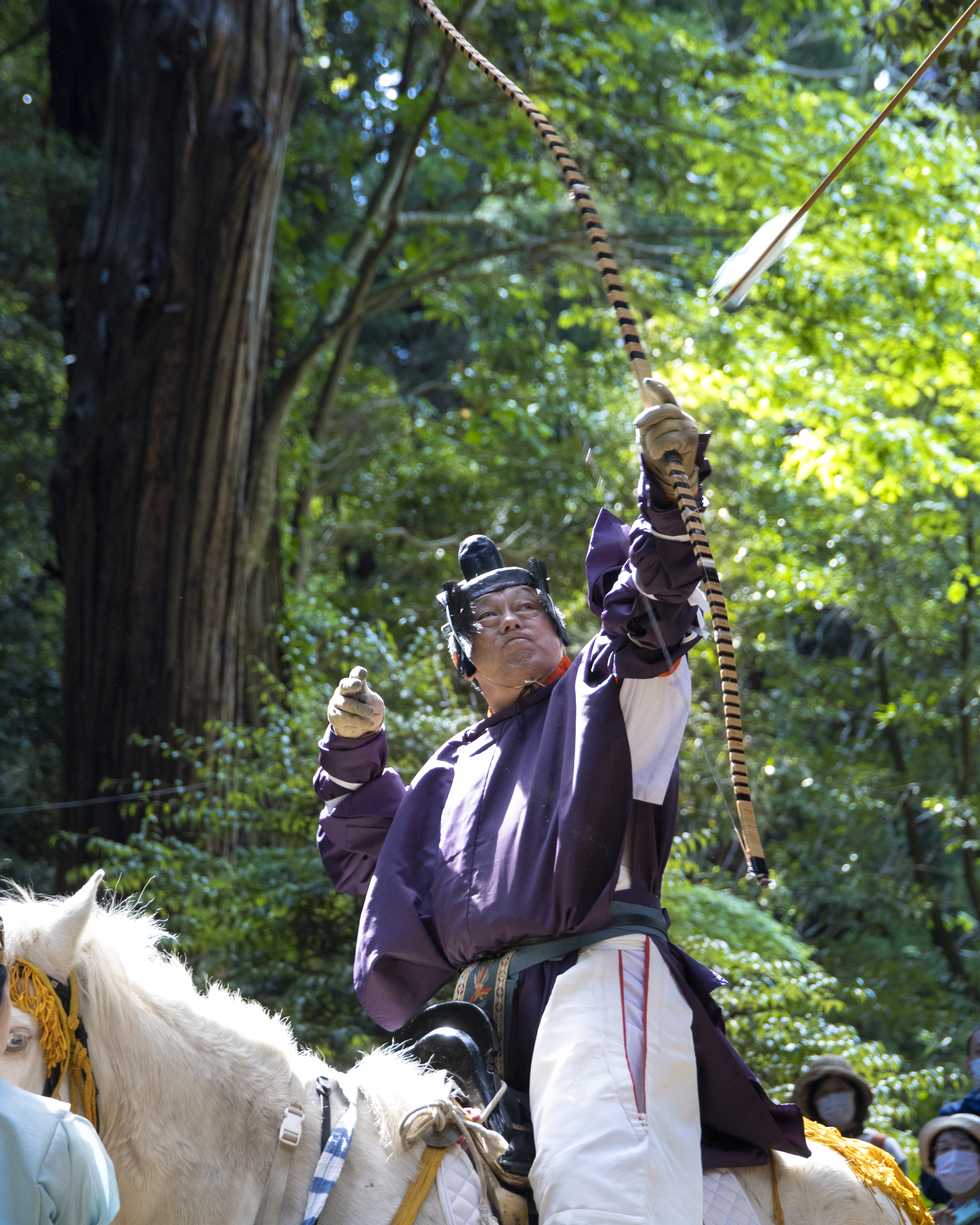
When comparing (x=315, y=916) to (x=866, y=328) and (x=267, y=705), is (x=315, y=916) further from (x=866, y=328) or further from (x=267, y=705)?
(x=866, y=328)

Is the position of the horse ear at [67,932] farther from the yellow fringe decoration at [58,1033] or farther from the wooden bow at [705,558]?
the wooden bow at [705,558]

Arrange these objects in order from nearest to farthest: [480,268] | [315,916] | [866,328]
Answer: [315,916] < [866,328] < [480,268]

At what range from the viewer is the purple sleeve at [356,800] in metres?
2.72

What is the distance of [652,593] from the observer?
81.3 inches

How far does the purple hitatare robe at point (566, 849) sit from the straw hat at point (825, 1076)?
1.71 metres

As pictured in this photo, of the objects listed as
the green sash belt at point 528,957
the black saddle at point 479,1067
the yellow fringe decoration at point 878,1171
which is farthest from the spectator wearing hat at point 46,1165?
the yellow fringe decoration at point 878,1171

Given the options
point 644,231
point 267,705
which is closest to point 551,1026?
→ point 267,705

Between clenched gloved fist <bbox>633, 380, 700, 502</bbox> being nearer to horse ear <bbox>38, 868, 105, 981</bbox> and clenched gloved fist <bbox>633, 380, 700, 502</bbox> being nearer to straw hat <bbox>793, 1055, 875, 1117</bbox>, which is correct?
horse ear <bbox>38, 868, 105, 981</bbox>

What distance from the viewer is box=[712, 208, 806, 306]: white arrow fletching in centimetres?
199

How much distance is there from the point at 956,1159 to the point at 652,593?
2501mm

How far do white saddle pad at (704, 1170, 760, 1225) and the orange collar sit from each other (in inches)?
39.0

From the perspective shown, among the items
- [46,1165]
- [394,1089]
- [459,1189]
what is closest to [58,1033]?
[46,1165]

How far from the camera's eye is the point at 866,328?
8805mm

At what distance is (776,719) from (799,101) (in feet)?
16.9
